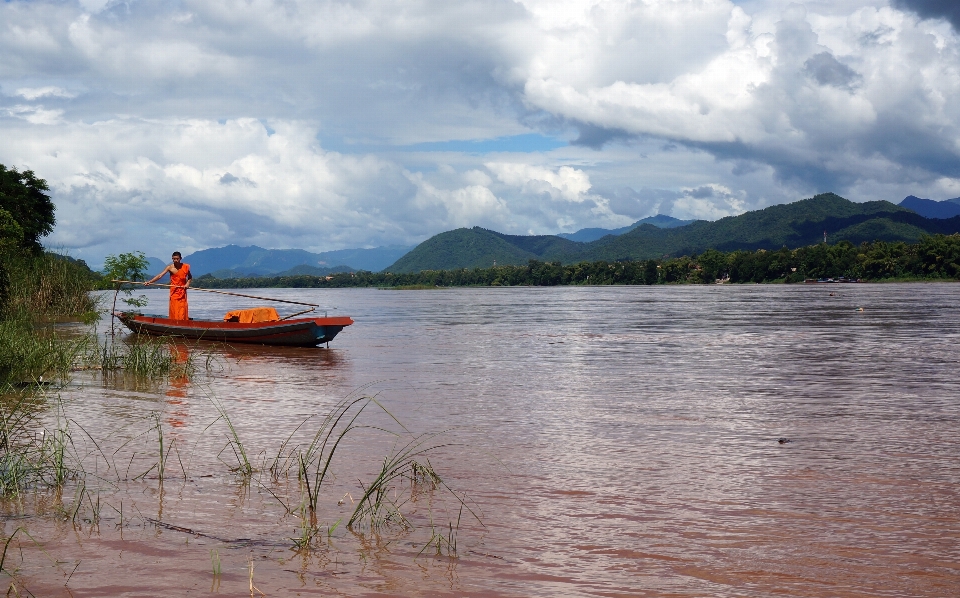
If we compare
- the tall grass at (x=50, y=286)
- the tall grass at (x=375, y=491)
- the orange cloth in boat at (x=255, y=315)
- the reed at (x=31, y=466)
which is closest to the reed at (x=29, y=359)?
the reed at (x=31, y=466)

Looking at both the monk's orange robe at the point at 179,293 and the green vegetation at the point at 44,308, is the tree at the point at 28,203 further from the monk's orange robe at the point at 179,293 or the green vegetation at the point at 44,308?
the monk's orange robe at the point at 179,293

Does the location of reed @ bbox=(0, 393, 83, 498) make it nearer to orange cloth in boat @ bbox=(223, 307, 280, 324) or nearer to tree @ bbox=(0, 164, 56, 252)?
orange cloth in boat @ bbox=(223, 307, 280, 324)

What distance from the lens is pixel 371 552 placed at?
674 cm

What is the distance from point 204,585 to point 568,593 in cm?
260

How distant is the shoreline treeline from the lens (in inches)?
4641

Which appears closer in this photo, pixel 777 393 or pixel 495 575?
pixel 495 575

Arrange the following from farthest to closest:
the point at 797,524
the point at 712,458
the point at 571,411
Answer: the point at 571,411, the point at 712,458, the point at 797,524

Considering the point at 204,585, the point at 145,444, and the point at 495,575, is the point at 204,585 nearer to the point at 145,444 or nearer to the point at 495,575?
the point at 495,575

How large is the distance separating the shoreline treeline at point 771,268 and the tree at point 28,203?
61944 mm

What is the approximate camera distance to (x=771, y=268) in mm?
137875

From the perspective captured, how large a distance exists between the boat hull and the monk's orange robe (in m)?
0.54

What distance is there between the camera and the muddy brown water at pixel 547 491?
6.25 m

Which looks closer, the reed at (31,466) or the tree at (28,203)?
the reed at (31,466)

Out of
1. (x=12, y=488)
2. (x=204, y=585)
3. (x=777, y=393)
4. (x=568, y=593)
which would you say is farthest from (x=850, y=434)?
(x=12, y=488)
